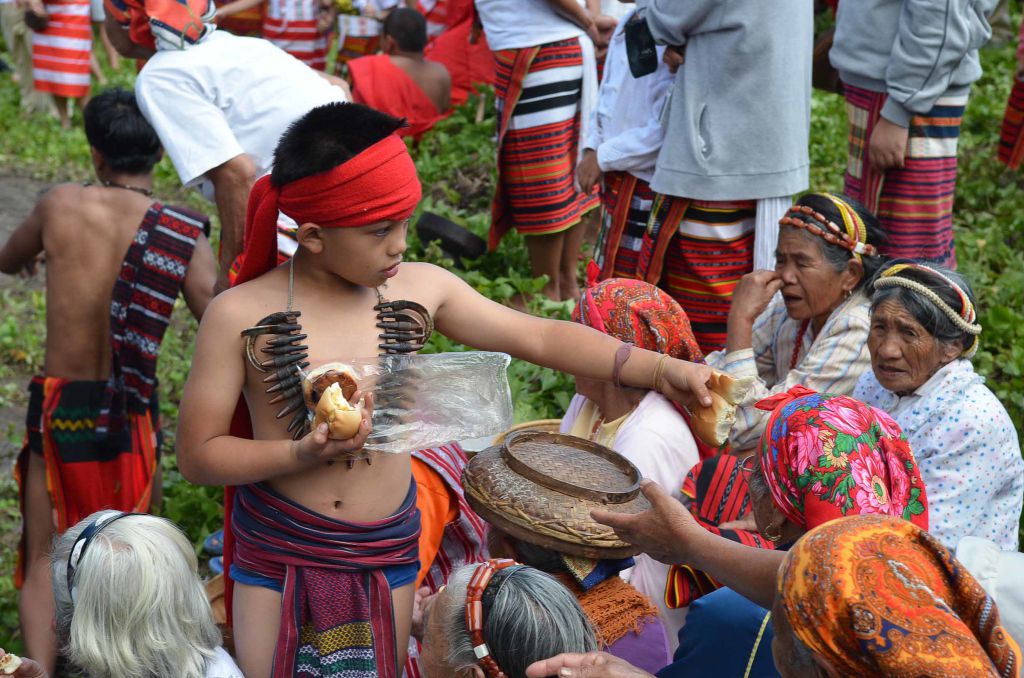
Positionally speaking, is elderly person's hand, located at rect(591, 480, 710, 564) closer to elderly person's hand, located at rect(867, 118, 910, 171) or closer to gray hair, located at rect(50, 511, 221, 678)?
gray hair, located at rect(50, 511, 221, 678)

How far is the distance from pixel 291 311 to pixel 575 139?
4.02 m

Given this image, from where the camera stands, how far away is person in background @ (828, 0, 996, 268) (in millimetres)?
4363

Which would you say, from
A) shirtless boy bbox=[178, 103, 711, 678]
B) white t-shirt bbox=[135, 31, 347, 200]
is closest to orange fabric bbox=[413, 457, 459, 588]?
shirtless boy bbox=[178, 103, 711, 678]

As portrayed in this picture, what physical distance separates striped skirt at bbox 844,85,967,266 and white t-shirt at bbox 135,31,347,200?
2.39m

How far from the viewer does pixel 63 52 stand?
971 centimetres

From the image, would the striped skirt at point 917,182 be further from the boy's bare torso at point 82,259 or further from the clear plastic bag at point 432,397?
the boy's bare torso at point 82,259

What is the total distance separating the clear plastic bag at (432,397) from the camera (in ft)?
8.43

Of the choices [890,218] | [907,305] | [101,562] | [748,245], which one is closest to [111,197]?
[101,562]

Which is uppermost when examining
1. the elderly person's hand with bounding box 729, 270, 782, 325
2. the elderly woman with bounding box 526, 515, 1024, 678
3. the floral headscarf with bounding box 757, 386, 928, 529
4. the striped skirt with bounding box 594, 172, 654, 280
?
the elderly woman with bounding box 526, 515, 1024, 678

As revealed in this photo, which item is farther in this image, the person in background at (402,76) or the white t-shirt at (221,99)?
the person in background at (402,76)

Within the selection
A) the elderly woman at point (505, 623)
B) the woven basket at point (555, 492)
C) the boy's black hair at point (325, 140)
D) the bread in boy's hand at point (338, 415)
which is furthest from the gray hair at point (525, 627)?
the boy's black hair at point (325, 140)

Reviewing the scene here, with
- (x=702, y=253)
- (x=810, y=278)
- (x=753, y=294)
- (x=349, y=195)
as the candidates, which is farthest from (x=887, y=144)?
(x=349, y=195)

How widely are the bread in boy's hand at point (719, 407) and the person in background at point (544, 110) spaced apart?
11.1 ft

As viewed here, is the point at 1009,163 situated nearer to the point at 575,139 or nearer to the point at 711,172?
the point at 575,139
